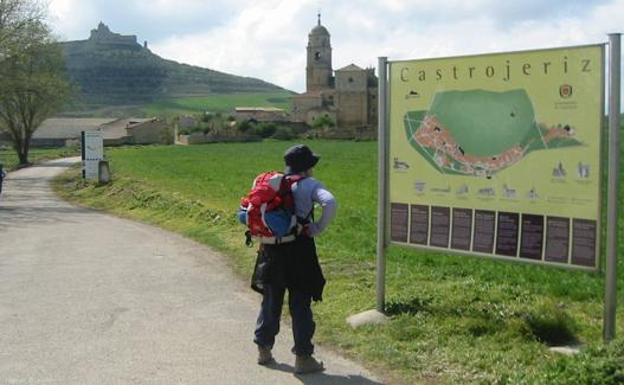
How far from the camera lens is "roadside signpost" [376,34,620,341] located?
5.90 meters

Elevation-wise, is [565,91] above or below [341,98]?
below

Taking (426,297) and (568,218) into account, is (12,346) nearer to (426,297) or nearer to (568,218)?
(426,297)

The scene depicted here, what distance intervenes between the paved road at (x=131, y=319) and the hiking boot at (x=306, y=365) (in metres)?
0.07

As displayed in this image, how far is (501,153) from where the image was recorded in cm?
648

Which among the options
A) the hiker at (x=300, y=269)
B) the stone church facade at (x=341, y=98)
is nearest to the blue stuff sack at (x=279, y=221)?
the hiker at (x=300, y=269)

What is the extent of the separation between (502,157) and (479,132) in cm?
31

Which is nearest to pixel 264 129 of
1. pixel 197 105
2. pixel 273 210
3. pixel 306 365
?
pixel 197 105

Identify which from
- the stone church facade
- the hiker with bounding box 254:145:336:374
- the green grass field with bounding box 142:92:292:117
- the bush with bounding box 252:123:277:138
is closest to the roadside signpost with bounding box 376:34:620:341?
the hiker with bounding box 254:145:336:374

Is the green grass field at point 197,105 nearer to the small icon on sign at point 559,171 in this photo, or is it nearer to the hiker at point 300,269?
the hiker at point 300,269

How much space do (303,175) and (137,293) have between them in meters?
3.85

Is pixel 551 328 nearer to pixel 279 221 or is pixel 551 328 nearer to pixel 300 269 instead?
pixel 300 269

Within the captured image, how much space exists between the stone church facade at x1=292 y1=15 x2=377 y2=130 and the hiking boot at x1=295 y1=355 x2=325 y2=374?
123 meters

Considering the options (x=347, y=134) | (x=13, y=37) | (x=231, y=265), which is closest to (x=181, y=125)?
(x=347, y=134)

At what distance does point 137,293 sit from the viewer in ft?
29.9
